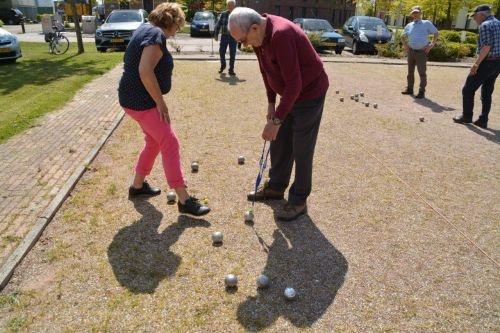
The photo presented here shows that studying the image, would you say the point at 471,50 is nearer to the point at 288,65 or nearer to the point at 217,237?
the point at 288,65

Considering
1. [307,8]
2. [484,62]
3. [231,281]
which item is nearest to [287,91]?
[231,281]

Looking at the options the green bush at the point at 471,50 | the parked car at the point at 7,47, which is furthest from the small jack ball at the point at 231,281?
the green bush at the point at 471,50

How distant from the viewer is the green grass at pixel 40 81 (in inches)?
303

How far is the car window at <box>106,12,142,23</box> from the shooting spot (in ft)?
59.3

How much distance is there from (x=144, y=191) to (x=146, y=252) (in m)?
1.18

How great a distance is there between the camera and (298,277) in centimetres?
341

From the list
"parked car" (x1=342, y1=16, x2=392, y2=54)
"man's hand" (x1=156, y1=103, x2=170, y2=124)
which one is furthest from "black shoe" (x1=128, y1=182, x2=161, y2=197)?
"parked car" (x1=342, y1=16, x2=392, y2=54)

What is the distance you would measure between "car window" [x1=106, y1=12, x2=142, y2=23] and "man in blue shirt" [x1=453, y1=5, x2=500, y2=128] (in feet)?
47.7

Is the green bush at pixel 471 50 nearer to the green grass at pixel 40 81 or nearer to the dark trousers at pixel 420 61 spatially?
the dark trousers at pixel 420 61

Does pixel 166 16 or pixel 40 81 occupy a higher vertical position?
pixel 166 16

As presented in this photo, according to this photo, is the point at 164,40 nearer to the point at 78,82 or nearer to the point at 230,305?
the point at 230,305

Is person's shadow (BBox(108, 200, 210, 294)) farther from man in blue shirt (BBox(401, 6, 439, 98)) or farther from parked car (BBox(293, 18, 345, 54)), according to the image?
parked car (BBox(293, 18, 345, 54))

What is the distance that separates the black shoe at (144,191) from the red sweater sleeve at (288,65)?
200 cm

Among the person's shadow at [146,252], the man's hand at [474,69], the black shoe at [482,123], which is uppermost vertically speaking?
the man's hand at [474,69]
